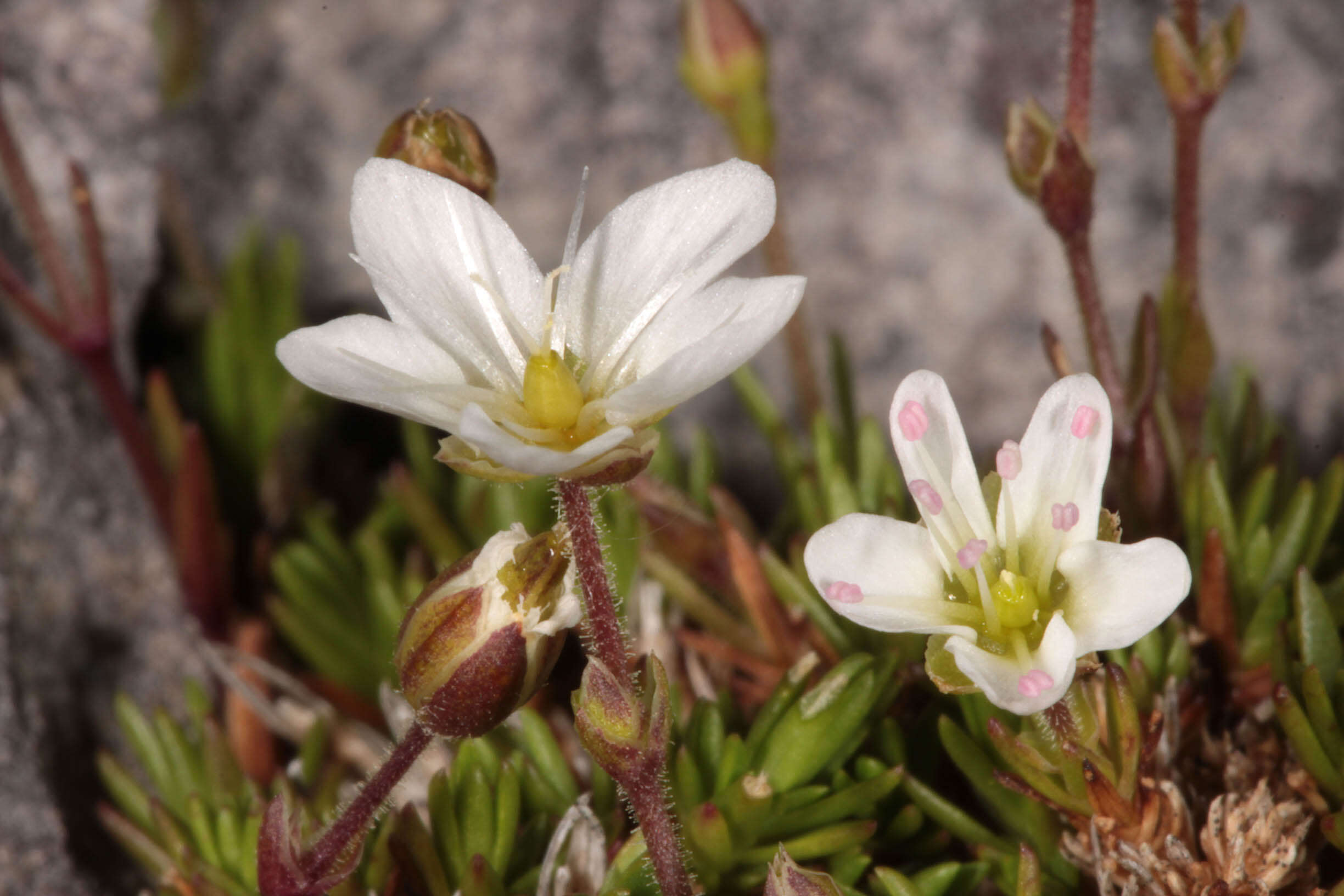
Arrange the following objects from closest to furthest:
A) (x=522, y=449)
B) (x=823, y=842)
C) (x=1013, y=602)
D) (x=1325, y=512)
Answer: (x=522, y=449) < (x=1013, y=602) < (x=823, y=842) < (x=1325, y=512)

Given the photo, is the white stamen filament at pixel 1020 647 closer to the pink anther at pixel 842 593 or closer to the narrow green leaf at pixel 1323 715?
the pink anther at pixel 842 593

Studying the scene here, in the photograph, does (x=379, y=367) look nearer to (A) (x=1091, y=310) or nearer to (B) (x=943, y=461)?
(B) (x=943, y=461)

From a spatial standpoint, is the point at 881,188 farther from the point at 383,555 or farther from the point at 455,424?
the point at 455,424

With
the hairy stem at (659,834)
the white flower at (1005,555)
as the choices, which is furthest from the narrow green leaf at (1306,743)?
the hairy stem at (659,834)

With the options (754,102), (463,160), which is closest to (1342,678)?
(463,160)

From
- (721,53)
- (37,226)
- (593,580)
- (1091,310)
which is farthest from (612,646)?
(37,226)
